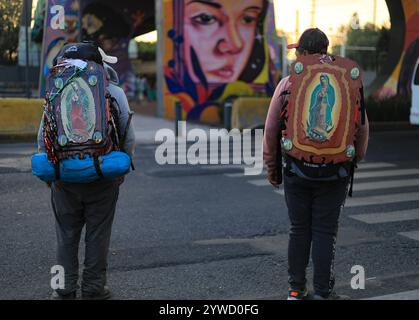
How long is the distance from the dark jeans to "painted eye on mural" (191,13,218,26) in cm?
1769

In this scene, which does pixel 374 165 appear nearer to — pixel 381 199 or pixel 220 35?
pixel 381 199

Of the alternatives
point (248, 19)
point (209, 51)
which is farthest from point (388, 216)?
point (248, 19)

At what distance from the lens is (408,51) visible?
19.5 metres

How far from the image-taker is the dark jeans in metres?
3.90

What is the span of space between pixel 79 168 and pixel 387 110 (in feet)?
53.1

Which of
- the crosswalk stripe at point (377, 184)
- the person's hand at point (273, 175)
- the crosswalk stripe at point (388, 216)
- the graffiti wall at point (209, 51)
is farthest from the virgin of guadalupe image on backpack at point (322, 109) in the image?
the graffiti wall at point (209, 51)

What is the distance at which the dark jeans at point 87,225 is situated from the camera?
12.8ft

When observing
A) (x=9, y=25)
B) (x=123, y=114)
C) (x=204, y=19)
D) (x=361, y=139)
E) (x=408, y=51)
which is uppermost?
(x=204, y=19)

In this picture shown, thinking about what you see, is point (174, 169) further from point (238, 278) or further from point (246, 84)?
point (246, 84)

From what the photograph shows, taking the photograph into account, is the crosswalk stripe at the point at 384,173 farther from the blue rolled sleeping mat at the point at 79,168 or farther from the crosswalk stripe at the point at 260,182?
the blue rolled sleeping mat at the point at 79,168

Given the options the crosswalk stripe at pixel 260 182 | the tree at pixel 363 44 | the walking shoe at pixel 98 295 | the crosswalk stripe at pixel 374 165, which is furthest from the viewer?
the tree at pixel 363 44

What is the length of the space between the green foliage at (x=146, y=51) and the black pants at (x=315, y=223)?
46.1 m

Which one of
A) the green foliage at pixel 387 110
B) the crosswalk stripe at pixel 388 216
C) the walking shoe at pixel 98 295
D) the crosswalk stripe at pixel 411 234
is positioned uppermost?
the green foliage at pixel 387 110

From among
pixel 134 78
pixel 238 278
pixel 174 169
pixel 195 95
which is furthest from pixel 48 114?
pixel 134 78
